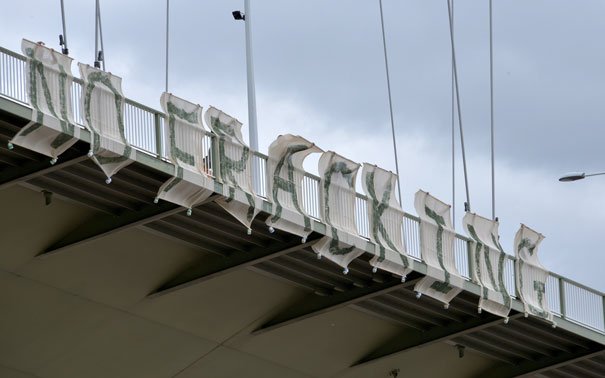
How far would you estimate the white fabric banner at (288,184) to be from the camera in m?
40.7

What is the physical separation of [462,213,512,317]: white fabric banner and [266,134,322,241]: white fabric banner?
7.20m

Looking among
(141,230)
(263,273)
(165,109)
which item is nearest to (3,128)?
(165,109)

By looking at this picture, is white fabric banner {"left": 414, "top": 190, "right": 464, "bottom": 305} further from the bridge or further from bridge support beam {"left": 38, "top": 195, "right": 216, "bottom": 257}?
bridge support beam {"left": 38, "top": 195, "right": 216, "bottom": 257}

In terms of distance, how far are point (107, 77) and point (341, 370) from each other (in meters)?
16.4

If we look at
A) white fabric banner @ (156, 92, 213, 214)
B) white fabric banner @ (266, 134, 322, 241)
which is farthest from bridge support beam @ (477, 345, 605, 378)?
white fabric banner @ (156, 92, 213, 214)

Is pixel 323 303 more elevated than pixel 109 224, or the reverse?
pixel 109 224

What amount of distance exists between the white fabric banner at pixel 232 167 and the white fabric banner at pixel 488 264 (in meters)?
9.02

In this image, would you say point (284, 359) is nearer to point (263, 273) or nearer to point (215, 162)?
point (263, 273)

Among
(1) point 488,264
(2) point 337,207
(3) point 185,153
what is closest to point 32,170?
(3) point 185,153

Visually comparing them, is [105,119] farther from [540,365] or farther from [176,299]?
[540,365]

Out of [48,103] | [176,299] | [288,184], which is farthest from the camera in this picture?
[176,299]

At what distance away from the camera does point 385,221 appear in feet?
144

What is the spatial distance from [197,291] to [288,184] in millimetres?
5263

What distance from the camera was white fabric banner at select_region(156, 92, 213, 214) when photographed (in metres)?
38.2
